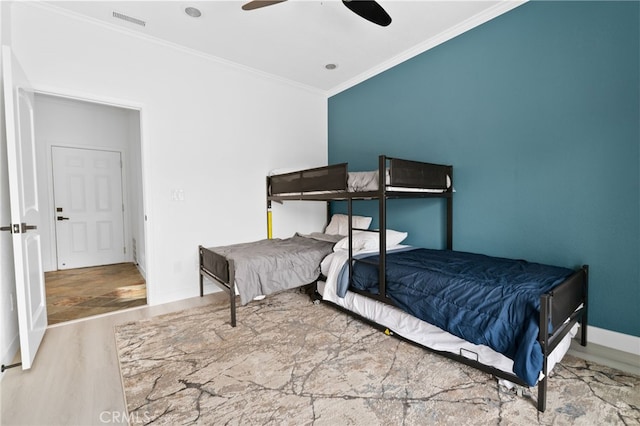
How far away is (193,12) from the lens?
2.60 m

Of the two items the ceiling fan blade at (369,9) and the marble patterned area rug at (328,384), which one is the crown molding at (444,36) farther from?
the marble patterned area rug at (328,384)

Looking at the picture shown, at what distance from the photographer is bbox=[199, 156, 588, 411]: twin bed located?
1636 millimetres

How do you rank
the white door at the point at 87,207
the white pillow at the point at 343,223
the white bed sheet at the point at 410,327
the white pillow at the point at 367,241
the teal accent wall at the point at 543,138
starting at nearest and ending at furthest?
the white bed sheet at the point at 410,327
the teal accent wall at the point at 543,138
the white pillow at the point at 367,241
the white pillow at the point at 343,223
the white door at the point at 87,207

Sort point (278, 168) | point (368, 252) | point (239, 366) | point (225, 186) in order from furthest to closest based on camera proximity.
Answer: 1. point (278, 168)
2. point (225, 186)
3. point (368, 252)
4. point (239, 366)

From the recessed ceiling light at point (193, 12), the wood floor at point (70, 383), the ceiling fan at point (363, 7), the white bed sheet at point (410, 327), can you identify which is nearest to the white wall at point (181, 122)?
the recessed ceiling light at point (193, 12)

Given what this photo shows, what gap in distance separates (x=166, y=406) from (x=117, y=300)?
2.21 m

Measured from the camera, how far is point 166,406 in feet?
5.21

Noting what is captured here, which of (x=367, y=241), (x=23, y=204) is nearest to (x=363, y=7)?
(x=367, y=241)

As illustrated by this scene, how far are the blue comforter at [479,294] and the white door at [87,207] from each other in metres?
4.59

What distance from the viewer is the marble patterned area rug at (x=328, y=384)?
4.92 ft

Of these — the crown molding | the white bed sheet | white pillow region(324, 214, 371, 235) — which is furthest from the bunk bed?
the crown molding

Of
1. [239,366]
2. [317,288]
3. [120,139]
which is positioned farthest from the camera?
[120,139]

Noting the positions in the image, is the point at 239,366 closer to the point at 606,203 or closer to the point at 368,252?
the point at 368,252

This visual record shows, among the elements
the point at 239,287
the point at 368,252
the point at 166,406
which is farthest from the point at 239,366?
the point at 368,252
